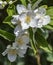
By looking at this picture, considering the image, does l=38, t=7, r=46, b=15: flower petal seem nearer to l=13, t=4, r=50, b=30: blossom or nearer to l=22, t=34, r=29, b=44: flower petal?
l=13, t=4, r=50, b=30: blossom

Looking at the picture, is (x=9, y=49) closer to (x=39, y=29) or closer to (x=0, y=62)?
(x=39, y=29)

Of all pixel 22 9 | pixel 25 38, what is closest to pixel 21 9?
pixel 22 9

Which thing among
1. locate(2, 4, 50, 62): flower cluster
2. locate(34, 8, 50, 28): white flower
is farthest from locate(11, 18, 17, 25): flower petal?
locate(34, 8, 50, 28): white flower

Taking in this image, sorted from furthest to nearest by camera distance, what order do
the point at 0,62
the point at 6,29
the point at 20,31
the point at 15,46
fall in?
the point at 0,62, the point at 6,29, the point at 15,46, the point at 20,31

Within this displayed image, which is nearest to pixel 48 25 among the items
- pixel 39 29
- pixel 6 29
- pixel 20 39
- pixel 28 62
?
pixel 39 29

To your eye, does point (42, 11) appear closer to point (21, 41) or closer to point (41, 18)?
point (41, 18)

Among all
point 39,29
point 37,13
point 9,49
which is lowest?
point 9,49

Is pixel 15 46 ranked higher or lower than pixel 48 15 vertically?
lower
